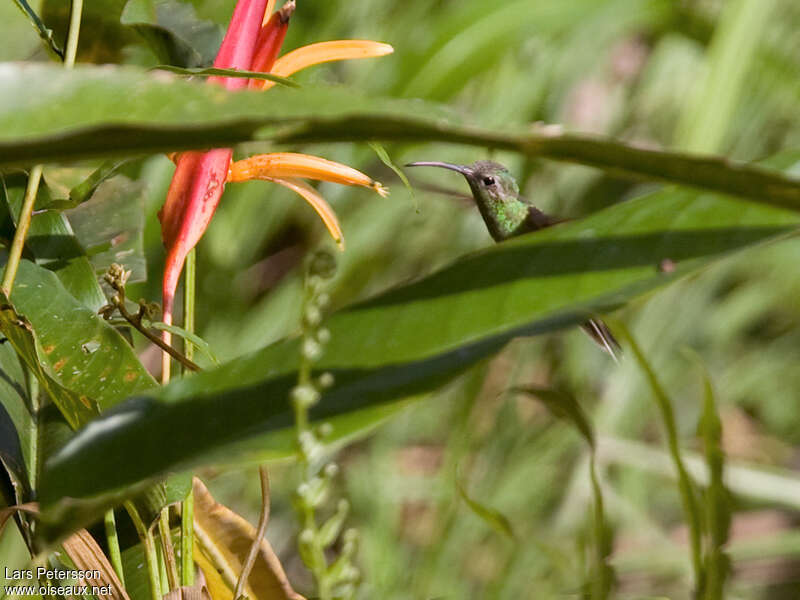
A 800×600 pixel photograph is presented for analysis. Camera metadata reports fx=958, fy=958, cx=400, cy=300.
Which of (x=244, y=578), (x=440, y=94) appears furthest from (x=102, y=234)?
(x=440, y=94)

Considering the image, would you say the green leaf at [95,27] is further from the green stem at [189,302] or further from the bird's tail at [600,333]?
the bird's tail at [600,333]

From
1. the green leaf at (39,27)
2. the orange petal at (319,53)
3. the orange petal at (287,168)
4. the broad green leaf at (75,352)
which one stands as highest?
the green leaf at (39,27)

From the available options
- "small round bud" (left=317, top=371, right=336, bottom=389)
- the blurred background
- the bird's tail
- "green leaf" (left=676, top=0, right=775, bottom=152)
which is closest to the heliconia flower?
"small round bud" (left=317, top=371, right=336, bottom=389)

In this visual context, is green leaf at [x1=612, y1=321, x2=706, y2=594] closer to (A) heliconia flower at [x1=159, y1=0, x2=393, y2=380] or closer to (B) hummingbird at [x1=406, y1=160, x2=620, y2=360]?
(A) heliconia flower at [x1=159, y1=0, x2=393, y2=380]

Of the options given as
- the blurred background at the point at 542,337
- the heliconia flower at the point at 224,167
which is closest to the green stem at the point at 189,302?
the heliconia flower at the point at 224,167

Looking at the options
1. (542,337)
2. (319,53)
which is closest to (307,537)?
(319,53)

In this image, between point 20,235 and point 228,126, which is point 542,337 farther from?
point 228,126
